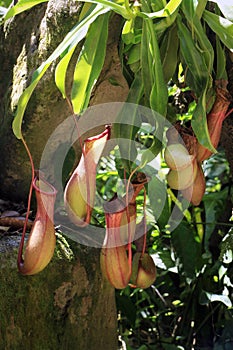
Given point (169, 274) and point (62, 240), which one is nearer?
point (62, 240)

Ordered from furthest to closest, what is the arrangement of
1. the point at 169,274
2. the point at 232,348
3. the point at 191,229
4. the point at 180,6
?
the point at 169,274 → the point at 191,229 → the point at 232,348 → the point at 180,6

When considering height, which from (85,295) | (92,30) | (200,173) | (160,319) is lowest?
(160,319)

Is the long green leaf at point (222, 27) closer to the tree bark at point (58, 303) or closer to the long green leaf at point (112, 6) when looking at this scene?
the long green leaf at point (112, 6)

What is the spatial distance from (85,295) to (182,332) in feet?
2.29

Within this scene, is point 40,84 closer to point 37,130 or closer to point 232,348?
point 37,130

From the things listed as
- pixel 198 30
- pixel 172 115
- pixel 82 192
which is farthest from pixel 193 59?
pixel 82 192

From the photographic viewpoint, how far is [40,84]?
120 cm

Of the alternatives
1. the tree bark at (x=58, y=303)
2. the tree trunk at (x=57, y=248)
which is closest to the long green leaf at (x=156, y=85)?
the tree trunk at (x=57, y=248)

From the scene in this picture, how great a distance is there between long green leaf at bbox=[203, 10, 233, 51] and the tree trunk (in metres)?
0.22

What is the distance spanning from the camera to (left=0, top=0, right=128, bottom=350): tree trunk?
1120mm

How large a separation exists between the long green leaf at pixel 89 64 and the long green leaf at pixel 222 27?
0.18 meters

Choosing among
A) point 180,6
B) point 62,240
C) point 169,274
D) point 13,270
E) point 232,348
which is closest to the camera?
point 180,6

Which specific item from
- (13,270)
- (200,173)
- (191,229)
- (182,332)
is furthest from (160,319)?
(200,173)

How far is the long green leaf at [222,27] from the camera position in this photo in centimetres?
91
